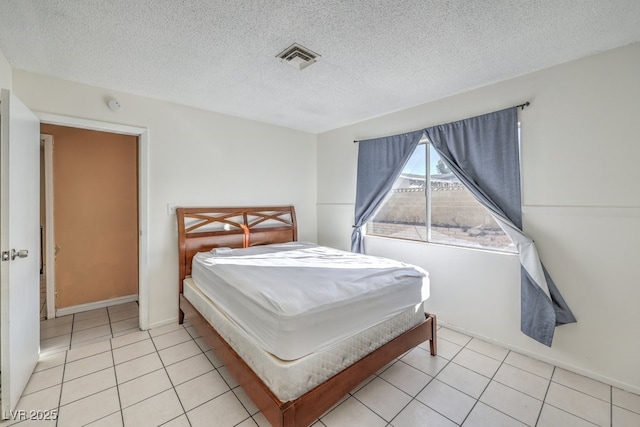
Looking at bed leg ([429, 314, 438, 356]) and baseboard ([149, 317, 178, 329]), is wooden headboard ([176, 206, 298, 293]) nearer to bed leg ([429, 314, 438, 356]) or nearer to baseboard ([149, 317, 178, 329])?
baseboard ([149, 317, 178, 329])

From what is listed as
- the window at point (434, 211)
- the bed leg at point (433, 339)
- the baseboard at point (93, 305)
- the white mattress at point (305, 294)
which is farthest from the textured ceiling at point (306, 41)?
the baseboard at point (93, 305)

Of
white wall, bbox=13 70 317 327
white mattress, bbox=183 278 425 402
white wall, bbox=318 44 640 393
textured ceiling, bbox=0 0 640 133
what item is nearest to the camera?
white mattress, bbox=183 278 425 402

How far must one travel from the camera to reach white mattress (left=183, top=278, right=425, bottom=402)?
1.49 metres

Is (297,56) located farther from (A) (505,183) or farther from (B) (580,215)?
(B) (580,215)

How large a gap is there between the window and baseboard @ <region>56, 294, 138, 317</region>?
3.66 meters

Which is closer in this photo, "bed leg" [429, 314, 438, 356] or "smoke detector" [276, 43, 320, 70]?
"smoke detector" [276, 43, 320, 70]

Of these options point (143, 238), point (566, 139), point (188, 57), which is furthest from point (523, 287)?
point (143, 238)

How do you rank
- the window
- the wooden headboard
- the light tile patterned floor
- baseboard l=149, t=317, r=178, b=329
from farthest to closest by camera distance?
1. the wooden headboard
2. baseboard l=149, t=317, r=178, b=329
3. the window
4. the light tile patterned floor

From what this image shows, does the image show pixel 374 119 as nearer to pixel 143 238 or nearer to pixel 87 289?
pixel 143 238

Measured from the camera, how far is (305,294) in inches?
70.0

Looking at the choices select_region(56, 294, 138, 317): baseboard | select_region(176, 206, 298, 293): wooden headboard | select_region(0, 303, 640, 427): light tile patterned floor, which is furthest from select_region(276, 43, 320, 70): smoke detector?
select_region(56, 294, 138, 317): baseboard

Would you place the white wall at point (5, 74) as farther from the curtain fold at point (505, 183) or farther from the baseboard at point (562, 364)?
the baseboard at point (562, 364)

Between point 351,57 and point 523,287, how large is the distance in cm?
249

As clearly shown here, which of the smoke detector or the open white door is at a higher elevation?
the smoke detector
